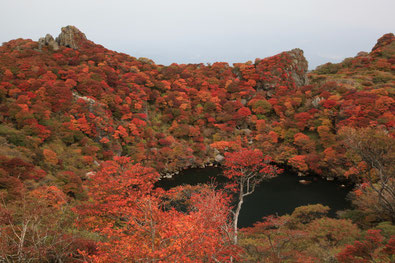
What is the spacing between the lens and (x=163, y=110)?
49.3 meters

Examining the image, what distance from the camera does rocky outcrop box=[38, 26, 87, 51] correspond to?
160 feet

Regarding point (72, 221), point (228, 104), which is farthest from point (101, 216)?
point (228, 104)

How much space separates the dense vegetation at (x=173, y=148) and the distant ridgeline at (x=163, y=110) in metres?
0.23

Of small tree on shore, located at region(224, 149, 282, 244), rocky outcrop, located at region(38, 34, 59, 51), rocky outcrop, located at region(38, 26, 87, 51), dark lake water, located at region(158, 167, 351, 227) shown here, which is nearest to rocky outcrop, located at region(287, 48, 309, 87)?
dark lake water, located at region(158, 167, 351, 227)

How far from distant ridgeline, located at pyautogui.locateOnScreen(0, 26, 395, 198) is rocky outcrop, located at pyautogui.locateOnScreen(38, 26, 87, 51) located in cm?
28

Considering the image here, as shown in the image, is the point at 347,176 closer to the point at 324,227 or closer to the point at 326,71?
the point at 324,227

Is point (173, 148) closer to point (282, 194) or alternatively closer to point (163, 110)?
point (163, 110)

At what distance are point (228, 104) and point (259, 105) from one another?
706 cm

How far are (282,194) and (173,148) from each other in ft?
66.8

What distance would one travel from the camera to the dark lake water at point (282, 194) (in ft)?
87.7

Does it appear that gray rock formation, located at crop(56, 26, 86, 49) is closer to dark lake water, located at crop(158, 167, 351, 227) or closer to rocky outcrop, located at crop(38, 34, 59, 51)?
rocky outcrop, located at crop(38, 34, 59, 51)


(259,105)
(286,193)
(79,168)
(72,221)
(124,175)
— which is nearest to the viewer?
(72,221)

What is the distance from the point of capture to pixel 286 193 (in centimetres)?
3112

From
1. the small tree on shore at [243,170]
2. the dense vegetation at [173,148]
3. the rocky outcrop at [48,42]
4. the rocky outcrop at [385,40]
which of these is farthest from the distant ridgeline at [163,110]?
the small tree on shore at [243,170]
